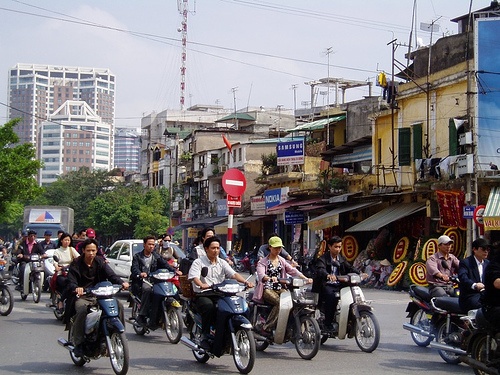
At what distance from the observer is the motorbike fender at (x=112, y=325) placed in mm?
9043

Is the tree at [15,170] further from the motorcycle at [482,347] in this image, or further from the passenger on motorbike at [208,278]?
the motorcycle at [482,347]

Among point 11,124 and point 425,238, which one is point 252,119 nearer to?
point 11,124

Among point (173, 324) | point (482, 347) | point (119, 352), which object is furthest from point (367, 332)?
point (119, 352)

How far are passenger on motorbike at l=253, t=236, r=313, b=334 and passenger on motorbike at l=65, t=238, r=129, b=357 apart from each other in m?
2.13

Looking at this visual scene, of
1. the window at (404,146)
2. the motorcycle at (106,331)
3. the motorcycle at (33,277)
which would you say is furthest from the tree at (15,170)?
the motorcycle at (106,331)

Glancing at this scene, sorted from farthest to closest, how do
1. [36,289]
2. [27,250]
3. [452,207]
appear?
1. [452,207]
2. [27,250]
3. [36,289]

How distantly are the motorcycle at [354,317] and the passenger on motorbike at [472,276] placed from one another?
1.70m

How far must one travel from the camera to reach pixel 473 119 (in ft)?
90.9

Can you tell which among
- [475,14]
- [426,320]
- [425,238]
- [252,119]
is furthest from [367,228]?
[252,119]

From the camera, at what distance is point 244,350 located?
941cm

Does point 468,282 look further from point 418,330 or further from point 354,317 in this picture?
point 354,317

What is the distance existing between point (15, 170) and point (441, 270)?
3072 centimetres

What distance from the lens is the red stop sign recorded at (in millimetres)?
21438

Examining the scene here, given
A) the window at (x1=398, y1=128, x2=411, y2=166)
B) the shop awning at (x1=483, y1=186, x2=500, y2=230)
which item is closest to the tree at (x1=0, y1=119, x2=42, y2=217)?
the window at (x1=398, y1=128, x2=411, y2=166)
